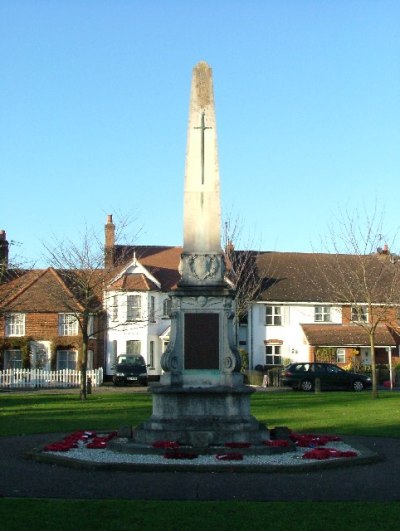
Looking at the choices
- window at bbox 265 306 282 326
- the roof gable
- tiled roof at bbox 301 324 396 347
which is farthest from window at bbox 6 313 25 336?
tiled roof at bbox 301 324 396 347

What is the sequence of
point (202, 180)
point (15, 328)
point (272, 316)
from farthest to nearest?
1. point (272, 316)
2. point (15, 328)
3. point (202, 180)

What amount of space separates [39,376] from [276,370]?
13.8 metres

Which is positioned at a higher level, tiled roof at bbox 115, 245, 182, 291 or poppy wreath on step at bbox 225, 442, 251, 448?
tiled roof at bbox 115, 245, 182, 291

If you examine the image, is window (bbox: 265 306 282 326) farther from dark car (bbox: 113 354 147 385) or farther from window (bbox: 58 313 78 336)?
window (bbox: 58 313 78 336)

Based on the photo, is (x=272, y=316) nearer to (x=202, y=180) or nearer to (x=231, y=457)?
(x=202, y=180)

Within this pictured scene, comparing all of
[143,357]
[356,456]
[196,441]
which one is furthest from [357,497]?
[143,357]

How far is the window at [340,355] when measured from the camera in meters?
51.8

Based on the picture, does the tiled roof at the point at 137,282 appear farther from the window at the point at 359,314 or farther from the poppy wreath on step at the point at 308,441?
the poppy wreath on step at the point at 308,441

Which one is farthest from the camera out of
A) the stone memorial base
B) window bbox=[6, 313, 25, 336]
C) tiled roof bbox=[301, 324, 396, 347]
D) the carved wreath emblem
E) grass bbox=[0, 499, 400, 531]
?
window bbox=[6, 313, 25, 336]

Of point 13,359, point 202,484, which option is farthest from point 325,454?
point 13,359

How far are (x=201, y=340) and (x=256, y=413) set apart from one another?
9.73m

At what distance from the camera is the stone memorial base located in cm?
1451

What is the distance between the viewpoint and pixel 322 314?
178ft

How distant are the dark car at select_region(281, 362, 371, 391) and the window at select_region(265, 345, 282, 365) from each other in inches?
402
